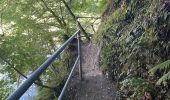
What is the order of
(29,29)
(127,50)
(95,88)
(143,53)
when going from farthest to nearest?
(29,29), (95,88), (127,50), (143,53)

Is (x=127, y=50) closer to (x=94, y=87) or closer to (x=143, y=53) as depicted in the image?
(x=143, y=53)

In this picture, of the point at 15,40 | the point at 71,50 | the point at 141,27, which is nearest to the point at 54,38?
the point at 15,40

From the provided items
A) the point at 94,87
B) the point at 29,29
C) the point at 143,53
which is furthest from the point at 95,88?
the point at 29,29

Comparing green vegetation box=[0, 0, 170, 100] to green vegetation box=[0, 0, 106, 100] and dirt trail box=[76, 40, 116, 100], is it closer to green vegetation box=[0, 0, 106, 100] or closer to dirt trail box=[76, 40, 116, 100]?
green vegetation box=[0, 0, 106, 100]

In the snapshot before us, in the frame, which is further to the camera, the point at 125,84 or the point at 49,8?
the point at 49,8

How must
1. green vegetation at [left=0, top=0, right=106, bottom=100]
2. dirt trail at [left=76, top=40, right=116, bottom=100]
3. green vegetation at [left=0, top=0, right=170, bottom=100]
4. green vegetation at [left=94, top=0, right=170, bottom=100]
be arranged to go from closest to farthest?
green vegetation at [left=94, top=0, right=170, bottom=100] → green vegetation at [left=0, top=0, right=170, bottom=100] → dirt trail at [left=76, top=40, right=116, bottom=100] → green vegetation at [left=0, top=0, right=106, bottom=100]

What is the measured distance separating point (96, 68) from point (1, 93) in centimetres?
854

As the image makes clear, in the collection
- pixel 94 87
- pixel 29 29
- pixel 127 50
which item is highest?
pixel 127 50

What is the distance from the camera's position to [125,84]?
3.70 meters

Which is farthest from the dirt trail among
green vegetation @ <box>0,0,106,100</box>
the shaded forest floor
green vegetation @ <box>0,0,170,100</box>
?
green vegetation @ <box>0,0,106,100</box>

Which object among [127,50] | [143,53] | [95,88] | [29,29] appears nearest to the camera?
[143,53]

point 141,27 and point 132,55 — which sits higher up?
point 141,27

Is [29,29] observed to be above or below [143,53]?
below

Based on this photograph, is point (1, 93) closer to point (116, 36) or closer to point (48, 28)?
point (48, 28)
